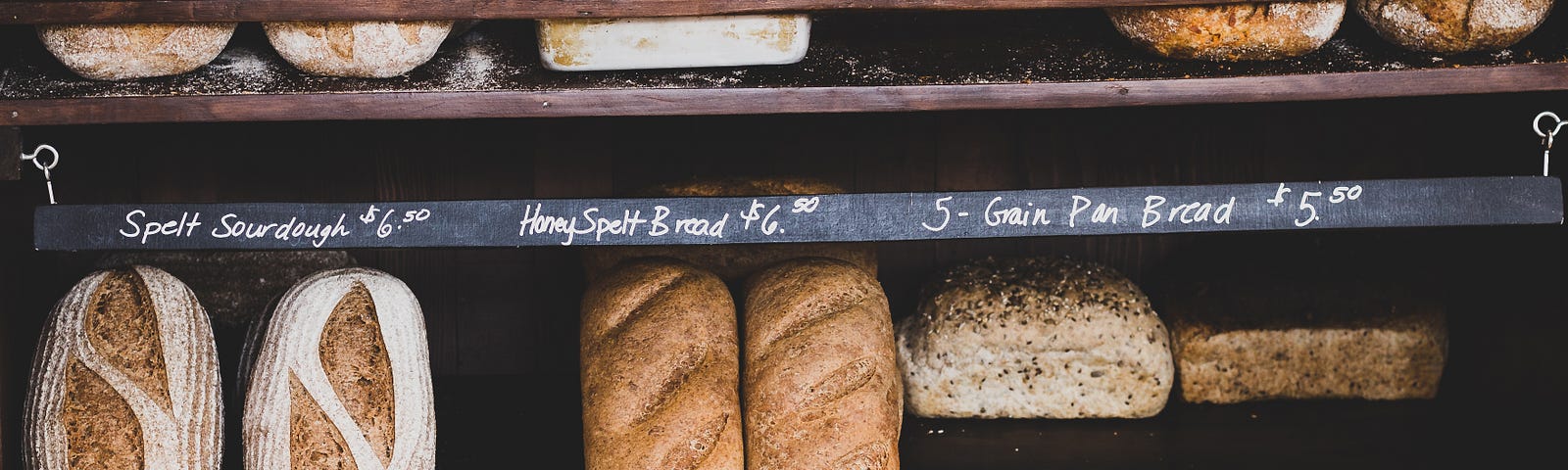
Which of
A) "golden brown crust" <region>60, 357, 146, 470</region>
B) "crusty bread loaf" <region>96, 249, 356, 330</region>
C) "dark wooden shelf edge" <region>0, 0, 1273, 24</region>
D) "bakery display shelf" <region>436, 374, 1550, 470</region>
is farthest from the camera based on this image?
"crusty bread loaf" <region>96, 249, 356, 330</region>

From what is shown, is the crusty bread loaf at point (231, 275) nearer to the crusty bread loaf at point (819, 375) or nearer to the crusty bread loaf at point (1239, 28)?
the crusty bread loaf at point (819, 375)

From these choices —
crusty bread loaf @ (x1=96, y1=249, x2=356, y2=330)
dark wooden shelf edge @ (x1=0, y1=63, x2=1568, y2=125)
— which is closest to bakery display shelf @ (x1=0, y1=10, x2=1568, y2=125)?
dark wooden shelf edge @ (x1=0, y1=63, x2=1568, y2=125)

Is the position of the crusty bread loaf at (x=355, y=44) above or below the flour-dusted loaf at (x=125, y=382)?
above

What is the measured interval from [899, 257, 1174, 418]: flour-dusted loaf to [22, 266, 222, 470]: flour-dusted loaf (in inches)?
38.9

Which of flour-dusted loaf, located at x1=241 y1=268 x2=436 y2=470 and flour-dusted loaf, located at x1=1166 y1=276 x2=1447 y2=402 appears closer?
flour-dusted loaf, located at x1=241 y1=268 x2=436 y2=470

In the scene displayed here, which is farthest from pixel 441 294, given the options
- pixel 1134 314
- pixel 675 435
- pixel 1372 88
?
pixel 1372 88

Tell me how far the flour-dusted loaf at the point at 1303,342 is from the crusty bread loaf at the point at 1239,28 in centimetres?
61

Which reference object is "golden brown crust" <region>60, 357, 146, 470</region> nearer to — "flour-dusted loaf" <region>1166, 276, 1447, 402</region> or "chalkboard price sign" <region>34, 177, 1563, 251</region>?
"chalkboard price sign" <region>34, 177, 1563, 251</region>

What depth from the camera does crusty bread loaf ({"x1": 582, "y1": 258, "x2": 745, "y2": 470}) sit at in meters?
1.43

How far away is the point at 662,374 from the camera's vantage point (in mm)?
1464

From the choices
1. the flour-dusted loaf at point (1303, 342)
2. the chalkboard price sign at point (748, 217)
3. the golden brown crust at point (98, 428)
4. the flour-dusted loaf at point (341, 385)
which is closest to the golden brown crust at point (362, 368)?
the flour-dusted loaf at point (341, 385)

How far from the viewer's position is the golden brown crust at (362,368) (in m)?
1.41

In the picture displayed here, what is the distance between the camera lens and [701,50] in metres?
1.35

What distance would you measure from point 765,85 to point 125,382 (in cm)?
83
